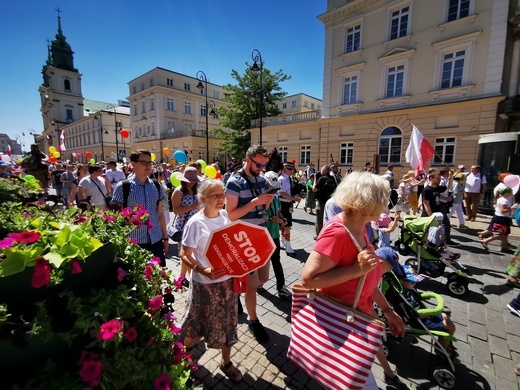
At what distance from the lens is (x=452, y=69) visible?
49.8ft

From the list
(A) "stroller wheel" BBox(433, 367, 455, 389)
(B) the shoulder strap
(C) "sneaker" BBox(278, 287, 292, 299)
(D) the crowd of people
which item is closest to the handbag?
(D) the crowd of people

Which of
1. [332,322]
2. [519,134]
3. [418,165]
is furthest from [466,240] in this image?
[332,322]

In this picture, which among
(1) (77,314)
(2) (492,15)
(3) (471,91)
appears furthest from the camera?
(3) (471,91)

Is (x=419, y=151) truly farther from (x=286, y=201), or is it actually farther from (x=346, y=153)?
(x=346, y=153)

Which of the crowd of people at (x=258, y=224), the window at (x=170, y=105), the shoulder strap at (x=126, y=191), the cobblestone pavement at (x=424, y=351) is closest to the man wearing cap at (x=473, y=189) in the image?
the crowd of people at (x=258, y=224)

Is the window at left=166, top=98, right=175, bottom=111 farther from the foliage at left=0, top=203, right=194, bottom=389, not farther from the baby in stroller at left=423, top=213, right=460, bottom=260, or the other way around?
the foliage at left=0, top=203, right=194, bottom=389

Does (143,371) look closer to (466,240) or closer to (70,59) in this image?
(466,240)

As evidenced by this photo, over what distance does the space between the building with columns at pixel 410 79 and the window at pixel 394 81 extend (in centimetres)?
6

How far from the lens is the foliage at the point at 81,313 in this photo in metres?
0.90

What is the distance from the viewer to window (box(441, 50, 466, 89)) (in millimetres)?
14938

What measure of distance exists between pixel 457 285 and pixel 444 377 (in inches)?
82.7

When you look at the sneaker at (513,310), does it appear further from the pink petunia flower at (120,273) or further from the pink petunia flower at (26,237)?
the pink petunia flower at (26,237)

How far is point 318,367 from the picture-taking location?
1525mm

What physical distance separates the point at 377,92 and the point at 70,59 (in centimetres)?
7053
